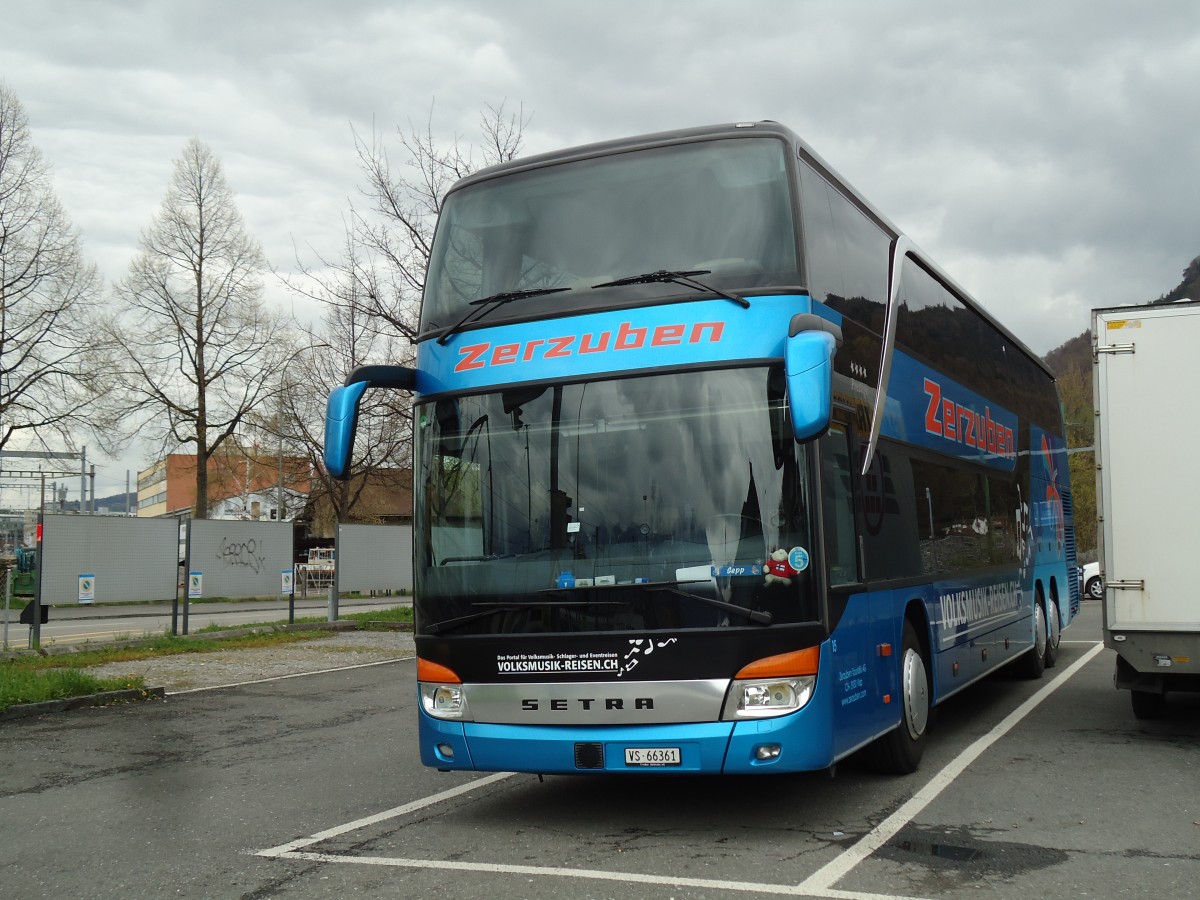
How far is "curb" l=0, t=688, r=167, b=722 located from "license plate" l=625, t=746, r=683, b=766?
849 centimetres

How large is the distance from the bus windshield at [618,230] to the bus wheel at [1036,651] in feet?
27.0

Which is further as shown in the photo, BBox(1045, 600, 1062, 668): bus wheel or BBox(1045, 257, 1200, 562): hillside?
BBox(1045, 257, 1200, 562): hillside

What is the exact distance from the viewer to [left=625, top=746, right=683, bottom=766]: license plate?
6465 mm

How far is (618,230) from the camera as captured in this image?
738 centimetres

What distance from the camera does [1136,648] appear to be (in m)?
9.05

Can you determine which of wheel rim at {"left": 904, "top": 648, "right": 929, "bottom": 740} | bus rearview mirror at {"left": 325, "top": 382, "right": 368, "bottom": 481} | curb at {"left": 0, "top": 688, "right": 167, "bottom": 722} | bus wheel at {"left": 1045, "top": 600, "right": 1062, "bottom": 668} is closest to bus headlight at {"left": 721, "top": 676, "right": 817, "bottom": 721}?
wheel rim at {"left": 904, "top": 648, "right": 929, "bottom": 740}

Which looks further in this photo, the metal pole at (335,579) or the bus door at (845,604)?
the metal pole at (335,579)

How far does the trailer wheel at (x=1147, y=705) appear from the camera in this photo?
10.5 meters

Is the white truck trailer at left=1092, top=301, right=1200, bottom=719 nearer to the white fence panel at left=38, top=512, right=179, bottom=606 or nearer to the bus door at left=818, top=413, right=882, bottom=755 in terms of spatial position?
the bus door at left=818, top=413, right=882, bottom=755

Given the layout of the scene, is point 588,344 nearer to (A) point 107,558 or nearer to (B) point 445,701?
(B) point 445,701

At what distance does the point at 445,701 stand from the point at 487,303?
2366 mm

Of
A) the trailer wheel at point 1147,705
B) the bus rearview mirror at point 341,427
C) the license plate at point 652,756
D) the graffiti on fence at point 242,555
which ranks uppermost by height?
the bus rearview mirror at point 341,427

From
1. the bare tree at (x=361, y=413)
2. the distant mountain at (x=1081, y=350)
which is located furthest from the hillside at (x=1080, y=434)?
the bare tree at (x=361, y=413)

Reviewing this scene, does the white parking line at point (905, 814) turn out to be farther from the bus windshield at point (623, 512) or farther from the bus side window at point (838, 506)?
the bus side window at point (838, 506)
